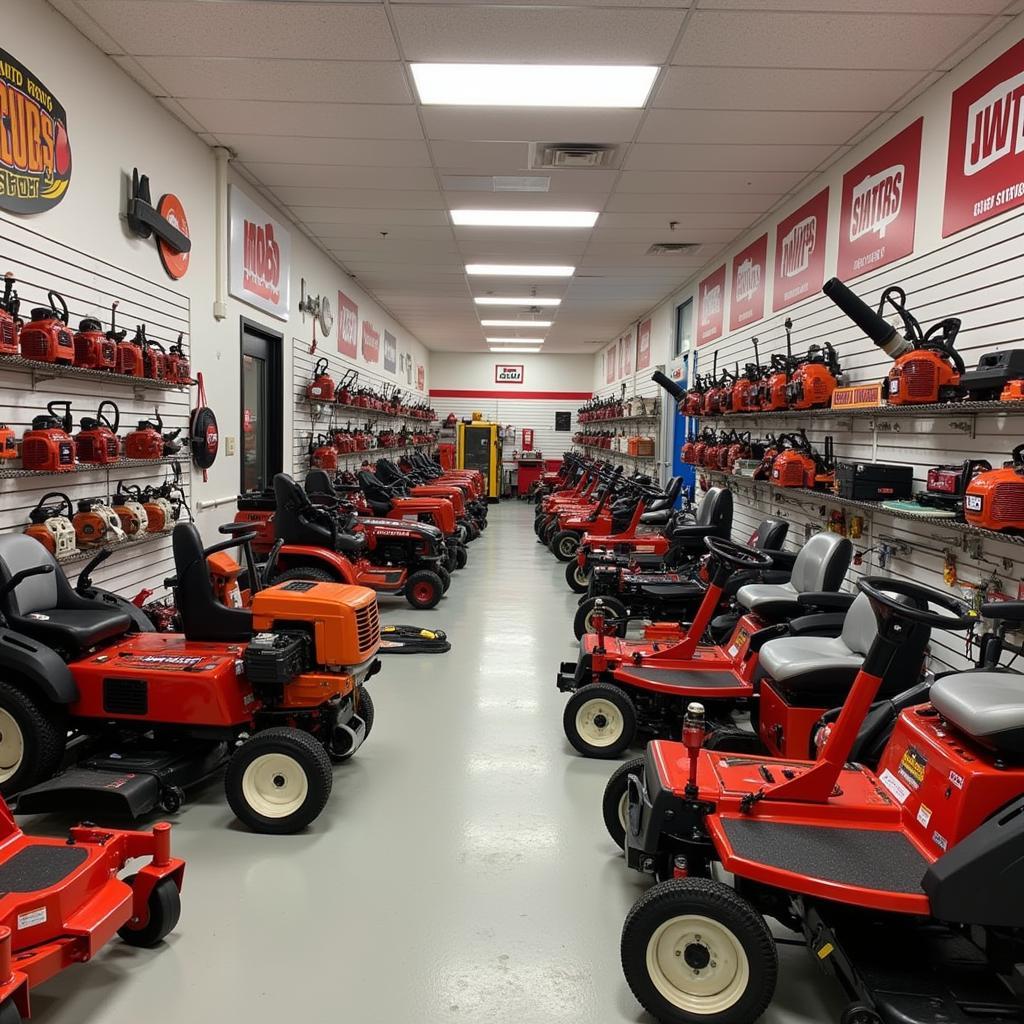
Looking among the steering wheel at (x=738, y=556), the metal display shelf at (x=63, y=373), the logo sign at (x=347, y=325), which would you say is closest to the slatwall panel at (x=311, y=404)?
the logo sign at (x=347, y=325)

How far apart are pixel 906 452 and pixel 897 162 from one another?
5.61 ft

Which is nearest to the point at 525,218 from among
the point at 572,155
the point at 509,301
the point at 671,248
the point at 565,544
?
the point at 572,155

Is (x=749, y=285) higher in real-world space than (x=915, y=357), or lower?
higher

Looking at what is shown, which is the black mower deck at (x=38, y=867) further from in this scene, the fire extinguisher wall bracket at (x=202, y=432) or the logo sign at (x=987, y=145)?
the logo sign at (x=987, y=145)

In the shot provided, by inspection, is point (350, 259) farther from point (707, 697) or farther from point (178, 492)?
point (707, 697)

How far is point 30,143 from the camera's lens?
3650 mm

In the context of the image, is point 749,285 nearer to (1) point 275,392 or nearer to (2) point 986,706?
(1) point 275,392

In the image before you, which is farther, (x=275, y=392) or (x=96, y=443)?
(x=275, y=392)

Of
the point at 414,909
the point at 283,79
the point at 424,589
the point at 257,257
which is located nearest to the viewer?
the point at 414,909

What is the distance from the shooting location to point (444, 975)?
2.27m

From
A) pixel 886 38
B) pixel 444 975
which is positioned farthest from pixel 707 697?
pixel 886 38

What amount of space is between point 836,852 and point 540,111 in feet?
14.5

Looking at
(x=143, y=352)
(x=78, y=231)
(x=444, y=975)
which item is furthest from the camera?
(x=143, y=352)

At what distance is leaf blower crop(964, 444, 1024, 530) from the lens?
2.97 metres
